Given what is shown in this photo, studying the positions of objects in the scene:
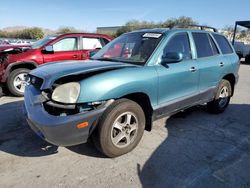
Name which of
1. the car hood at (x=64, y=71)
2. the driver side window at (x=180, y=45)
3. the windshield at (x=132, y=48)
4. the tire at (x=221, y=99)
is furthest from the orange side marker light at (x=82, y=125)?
the tire at (x=221, y=99)

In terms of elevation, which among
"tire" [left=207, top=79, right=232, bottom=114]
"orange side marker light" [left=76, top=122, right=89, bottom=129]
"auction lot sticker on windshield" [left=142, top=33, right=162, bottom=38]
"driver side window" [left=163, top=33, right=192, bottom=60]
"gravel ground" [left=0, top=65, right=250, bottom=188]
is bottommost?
"gravel ground" [left=0, top=65, right=250, bottom=188]

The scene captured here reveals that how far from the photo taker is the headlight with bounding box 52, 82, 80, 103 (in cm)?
276

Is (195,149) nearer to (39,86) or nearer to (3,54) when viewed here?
(39,86)

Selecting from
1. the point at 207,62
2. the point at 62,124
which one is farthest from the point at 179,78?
the point at 62,124

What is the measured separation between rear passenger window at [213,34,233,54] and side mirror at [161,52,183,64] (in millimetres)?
1934

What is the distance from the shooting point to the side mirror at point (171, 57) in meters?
3.50

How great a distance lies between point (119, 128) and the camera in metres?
3.18

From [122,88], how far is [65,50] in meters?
4.72

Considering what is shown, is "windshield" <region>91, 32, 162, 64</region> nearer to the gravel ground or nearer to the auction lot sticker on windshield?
the auction lot sticker on windshield

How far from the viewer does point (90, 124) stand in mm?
2838

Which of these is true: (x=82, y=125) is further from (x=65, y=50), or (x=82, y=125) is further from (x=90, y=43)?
(x=90, y=43)

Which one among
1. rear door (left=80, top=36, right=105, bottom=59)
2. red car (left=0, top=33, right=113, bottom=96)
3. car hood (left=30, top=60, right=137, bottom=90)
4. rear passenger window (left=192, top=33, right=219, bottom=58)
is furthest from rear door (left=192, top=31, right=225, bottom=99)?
rear door (left=80, top=36, right=105, bottom=59)

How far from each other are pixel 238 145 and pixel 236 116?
157 cm

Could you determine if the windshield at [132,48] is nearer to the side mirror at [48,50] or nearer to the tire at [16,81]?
the side mirror at [48,50]
